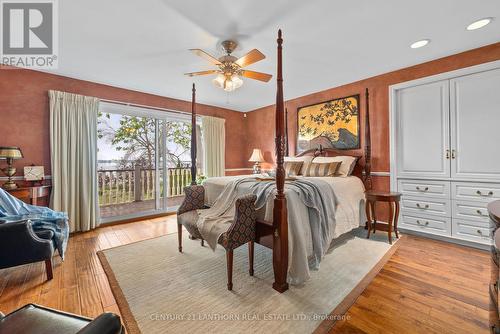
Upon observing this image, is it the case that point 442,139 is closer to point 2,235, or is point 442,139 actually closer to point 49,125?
point 2,235

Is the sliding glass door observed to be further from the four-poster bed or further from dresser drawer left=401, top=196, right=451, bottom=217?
dresser drawer left=401, top=196, right=451, bottom=217

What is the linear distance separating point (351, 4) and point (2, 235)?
11.7 feet

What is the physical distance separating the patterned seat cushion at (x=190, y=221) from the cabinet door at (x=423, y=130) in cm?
311

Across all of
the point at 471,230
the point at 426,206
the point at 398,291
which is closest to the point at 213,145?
the point at 426,206

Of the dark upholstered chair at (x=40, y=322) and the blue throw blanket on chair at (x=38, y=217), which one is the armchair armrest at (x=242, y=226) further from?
the blue throw blanket on chair at (x=38, y=217)

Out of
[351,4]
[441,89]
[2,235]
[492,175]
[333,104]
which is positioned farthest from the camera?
[333,104]

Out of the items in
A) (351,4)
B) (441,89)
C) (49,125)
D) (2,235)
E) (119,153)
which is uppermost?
(351,4)

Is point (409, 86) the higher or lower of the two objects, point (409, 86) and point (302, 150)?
the higher

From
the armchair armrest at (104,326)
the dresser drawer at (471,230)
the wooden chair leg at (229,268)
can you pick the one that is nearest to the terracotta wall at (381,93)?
the dresser drawer at (471,230)

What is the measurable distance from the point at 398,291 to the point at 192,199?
2285mm

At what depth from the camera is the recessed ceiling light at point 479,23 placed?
2156mm

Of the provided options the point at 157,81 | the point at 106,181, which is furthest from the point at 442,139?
the point at 106,181

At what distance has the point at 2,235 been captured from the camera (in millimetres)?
1805

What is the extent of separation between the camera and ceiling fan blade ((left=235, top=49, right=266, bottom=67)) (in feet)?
7.22
